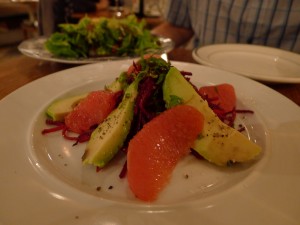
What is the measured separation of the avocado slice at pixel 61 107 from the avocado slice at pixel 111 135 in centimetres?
18

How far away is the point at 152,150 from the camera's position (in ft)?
2.23

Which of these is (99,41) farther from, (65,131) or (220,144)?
(220,144)

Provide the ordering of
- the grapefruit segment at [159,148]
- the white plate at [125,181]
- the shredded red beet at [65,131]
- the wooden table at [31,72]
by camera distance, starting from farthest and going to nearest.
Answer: the wooden table at [31,72]
the shredded red beet at [65,131]
the grapefruit segment at [159,148]
the white plate at [125,181]

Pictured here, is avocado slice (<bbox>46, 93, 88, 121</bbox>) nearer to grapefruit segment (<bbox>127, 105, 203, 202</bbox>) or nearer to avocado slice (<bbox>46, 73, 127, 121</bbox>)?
avocado slice (<bbox>46, 73, 127, 121</bbox>)

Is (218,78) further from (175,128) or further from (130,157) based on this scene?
(130,157)

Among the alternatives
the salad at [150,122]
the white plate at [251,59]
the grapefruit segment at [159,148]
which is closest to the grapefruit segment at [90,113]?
the salad at [150,122]

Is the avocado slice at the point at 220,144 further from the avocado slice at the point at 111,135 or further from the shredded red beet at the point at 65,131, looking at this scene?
the shredded red beet at the point at 65,131

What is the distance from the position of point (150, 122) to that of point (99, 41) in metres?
0.97

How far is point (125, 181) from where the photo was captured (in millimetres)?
701

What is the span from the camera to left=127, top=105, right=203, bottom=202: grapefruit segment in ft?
2.09

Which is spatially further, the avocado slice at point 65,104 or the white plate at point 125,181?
the avocado slice at point 65,104

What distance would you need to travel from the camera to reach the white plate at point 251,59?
1336 mm

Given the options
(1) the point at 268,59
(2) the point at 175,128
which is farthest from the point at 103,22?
(2) the point at 175,128

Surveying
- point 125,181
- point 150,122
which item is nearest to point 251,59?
point 150,122
